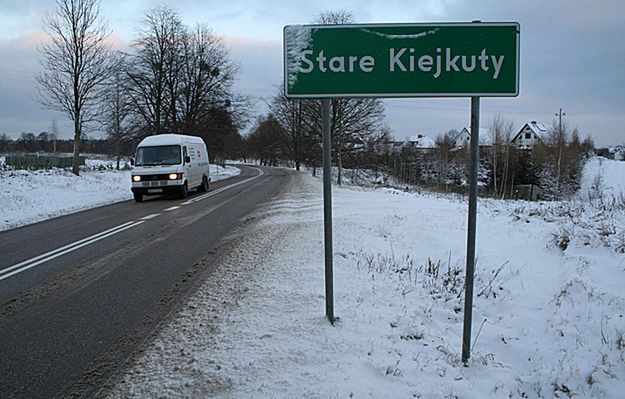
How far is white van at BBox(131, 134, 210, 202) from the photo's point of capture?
17.8m

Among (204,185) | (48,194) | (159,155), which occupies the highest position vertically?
(159,155)

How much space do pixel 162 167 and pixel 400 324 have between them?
15.3m

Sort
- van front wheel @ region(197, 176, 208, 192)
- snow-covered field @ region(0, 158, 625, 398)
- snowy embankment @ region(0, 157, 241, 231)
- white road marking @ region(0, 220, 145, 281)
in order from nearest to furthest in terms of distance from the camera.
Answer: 1. snow-covered field @ region(0, 158, 625, 398)
2. white road marking @ region(0, 220, 145, 281)
3. snowy embankment @ region(0, 157, 241, 231)
4. van front wheel @ region(197, 176, 208, 192)

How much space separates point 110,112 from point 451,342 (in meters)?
37.8

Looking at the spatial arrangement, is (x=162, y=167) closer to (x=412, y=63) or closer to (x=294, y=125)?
(x=412, y=63)

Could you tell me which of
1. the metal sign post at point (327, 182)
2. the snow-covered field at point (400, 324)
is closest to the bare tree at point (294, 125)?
the snow-covered field at point (400, 324)

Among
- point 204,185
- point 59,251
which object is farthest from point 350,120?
point 59,251

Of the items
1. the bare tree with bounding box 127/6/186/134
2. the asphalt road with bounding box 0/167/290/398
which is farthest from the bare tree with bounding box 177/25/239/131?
the asphalt road with bounding box 0/167/290/398

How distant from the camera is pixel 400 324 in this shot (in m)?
4.48

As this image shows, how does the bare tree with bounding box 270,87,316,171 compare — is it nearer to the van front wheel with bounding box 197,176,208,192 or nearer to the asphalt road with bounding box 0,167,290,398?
the van front wheel with bounding box 197,176,208,192

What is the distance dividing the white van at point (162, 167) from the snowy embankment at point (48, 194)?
1.87 m

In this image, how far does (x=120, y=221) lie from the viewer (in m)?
12.1

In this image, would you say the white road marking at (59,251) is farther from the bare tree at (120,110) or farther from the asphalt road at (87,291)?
the bare tree at (120,110)

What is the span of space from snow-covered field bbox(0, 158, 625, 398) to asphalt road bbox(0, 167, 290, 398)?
0.36m
